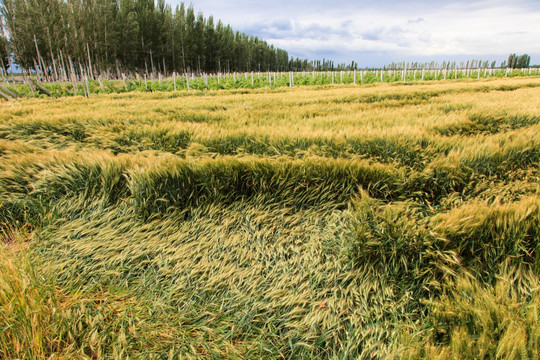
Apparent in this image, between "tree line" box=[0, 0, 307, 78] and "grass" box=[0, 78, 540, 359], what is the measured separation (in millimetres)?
41721

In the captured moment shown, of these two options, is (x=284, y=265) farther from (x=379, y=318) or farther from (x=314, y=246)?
(x=379, y=318)

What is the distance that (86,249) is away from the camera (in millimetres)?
1722

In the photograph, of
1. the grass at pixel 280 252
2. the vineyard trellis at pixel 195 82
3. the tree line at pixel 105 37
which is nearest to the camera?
the grass at pixel 280 252

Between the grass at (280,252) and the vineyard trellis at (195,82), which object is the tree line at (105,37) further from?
the grass at (280,252)

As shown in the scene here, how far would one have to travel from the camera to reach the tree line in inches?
1481

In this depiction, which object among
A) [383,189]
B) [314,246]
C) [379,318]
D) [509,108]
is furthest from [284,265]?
[509,108]

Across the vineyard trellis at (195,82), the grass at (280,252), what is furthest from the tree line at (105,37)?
the grass at (280,252)

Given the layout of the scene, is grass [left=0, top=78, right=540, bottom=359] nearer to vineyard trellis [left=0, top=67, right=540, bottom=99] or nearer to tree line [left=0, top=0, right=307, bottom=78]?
vineyard trellis [left=0, top=67, right=540, bottom=99]

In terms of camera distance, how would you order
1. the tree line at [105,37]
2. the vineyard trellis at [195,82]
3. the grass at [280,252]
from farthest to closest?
the tree line at [105,37] < the vineyard trellis at [195,82] < the grass at [280,252]

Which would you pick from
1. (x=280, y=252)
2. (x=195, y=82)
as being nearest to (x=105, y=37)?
(x=195, y=82)

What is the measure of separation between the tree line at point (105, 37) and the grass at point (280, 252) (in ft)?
137

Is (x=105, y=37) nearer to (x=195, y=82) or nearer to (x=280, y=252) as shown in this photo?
(x=195, y=82)

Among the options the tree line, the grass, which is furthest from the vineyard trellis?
the grass

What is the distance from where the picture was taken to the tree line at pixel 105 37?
123 ft
